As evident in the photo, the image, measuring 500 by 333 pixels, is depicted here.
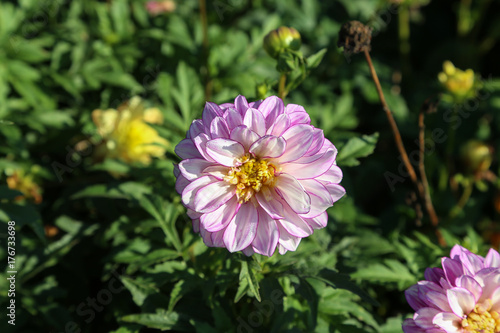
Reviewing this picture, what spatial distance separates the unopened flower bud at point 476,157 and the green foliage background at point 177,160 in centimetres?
8

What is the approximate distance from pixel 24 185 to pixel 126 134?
0.49 m

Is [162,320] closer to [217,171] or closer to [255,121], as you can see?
[217,171]

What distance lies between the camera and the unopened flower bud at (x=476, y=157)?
8.41ft

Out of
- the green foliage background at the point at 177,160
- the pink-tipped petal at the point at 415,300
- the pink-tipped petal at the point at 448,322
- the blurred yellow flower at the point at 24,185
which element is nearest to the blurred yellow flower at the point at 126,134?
the green foliage background at the point at 177,160

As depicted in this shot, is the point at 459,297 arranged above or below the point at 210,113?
below

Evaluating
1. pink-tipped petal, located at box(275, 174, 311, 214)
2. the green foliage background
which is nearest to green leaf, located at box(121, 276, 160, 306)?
the green foliage background

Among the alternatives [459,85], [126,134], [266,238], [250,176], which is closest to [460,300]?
[266,238]

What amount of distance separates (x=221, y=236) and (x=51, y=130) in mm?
1412

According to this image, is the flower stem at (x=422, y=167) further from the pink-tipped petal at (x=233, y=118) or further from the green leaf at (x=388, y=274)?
the pink-tipped petal at (x=233, y=118)

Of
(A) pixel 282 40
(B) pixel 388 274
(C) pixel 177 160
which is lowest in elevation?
(B) pixel 388 274

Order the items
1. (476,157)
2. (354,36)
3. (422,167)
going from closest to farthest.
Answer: (354,36) < (422,167) < (476,157)

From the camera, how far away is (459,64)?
10.8ft

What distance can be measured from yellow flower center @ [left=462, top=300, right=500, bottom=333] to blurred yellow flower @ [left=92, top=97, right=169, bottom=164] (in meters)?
1.42

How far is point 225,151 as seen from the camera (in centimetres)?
131
